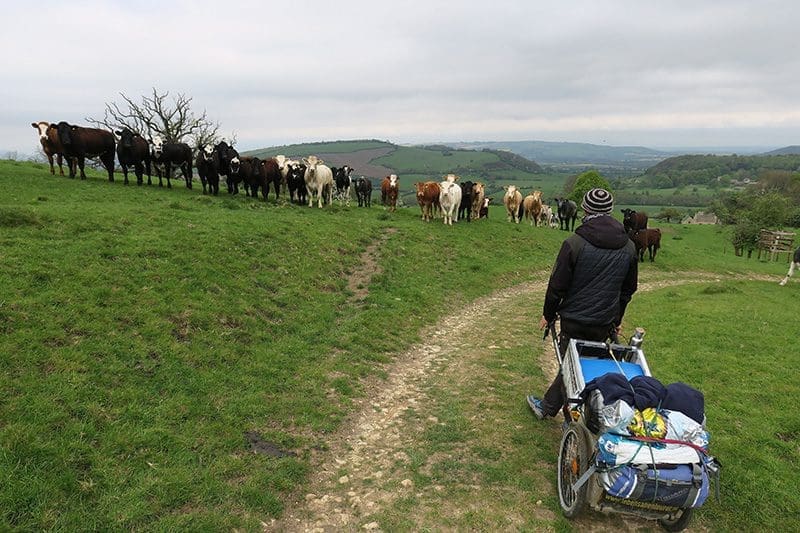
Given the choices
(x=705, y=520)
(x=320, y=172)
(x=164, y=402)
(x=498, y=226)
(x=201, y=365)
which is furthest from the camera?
(x=498, y=226)

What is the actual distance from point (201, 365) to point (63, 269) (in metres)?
3.74

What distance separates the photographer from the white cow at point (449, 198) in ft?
77.4

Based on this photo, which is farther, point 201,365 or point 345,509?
point 201,365

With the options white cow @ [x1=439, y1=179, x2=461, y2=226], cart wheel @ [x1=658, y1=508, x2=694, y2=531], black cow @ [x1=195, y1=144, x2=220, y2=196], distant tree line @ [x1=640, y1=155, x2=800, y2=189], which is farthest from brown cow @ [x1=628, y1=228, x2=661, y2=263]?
distant tree line @ [x1=640, y1=155, x2=800, y2=189]

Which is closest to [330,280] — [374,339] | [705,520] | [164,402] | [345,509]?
[374,339]

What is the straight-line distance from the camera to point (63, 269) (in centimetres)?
850

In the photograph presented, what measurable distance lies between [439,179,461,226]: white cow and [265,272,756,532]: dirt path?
12.1 meters

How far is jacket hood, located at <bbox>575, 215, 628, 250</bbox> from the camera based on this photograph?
212 inches

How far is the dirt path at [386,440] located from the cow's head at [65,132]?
17.8 m

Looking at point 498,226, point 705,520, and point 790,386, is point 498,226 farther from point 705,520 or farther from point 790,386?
point 705,520

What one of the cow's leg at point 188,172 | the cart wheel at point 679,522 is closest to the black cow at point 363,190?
the cow's leg at point 188,172

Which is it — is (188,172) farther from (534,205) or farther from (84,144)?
(534,205)

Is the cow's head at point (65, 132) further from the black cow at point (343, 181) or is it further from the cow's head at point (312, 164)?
the black cow at point (343, 181)

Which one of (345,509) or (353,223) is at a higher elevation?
(353,223)
